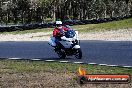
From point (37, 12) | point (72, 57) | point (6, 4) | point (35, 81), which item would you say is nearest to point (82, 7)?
point (37, 12)

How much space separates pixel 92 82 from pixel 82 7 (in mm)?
101419

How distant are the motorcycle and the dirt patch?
4.80 m

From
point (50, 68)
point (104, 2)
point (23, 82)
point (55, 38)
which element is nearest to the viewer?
point (23, 82)

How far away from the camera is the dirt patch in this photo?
37.6 feet

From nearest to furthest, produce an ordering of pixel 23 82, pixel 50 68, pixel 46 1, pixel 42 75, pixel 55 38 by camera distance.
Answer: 1. pixel 23 82
2. pixel 42 75
3. pixel 50 68
4. pixel 55 38
5. pixel 46 1

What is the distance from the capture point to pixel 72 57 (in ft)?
64.4

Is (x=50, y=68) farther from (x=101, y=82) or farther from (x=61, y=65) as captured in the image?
(x=101, y=82)

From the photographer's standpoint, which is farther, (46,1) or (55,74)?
(46,1)

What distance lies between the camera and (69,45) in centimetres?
1878

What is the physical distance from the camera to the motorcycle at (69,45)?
730 inches

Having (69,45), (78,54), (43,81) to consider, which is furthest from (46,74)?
(78,54)

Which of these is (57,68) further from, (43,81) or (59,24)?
(59,24)

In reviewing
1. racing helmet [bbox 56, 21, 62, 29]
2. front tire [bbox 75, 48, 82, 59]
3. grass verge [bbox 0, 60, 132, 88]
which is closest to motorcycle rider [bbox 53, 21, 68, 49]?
racing helmet [bbox 56, 21, 62, 29]

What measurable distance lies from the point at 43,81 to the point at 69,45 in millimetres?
6633
